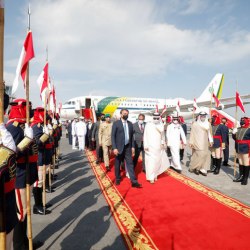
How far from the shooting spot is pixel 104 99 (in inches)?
1059

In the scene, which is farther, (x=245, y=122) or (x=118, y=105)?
(x=118, y=105)

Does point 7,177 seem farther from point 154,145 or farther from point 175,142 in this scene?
point 175,142

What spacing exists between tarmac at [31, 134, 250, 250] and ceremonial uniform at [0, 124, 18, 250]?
52.7 inches

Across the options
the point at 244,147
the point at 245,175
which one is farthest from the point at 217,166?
the point at 244,147

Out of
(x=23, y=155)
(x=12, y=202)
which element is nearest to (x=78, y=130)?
(x=23, y=155)

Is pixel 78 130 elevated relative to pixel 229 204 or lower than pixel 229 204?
elevated

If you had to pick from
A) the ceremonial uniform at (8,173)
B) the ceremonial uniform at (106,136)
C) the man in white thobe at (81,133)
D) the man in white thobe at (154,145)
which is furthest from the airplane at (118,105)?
the ceremonial uniform at (8,173)

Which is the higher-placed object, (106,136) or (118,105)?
(118,105)

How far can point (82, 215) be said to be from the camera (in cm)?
437

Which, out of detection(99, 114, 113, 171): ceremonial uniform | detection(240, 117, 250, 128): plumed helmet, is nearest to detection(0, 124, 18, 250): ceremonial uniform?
detection(99, 114, 113, 171): ceremonial uniform

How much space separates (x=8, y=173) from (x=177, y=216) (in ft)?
10.6

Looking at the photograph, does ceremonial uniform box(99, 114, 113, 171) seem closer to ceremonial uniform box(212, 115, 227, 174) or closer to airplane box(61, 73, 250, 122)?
ceremonial uniform box(212, 115, 227, 174)

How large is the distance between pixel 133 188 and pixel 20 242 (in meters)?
3.47

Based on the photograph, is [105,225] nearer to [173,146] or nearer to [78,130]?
[173,146]
